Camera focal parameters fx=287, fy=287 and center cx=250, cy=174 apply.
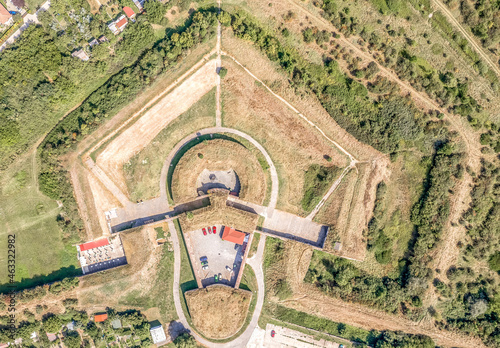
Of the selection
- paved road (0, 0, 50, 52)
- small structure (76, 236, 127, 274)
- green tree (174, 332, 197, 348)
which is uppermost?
paved road (0, 0, 50, 52)

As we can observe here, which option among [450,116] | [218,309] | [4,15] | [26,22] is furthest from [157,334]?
[450,116]

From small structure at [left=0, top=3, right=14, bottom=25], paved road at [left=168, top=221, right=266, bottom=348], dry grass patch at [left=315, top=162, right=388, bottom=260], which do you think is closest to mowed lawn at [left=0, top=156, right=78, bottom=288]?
paved road at [left=168, top=221, right=266, bottom=348]

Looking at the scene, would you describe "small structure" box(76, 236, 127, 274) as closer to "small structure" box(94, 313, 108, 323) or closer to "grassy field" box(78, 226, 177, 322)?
"grassy field" box(78, 226, 177, 322)

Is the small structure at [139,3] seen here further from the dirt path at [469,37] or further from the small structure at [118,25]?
the dirt path at [469,37]

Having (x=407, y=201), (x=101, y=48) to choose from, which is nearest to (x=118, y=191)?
(x=101, y=48)

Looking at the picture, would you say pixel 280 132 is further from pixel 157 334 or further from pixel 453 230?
pixel 157 334
